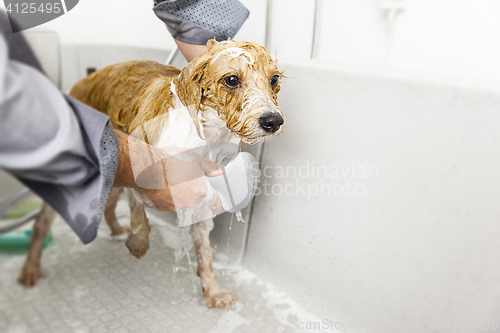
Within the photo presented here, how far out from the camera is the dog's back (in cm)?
91

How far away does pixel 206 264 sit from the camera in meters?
1.07

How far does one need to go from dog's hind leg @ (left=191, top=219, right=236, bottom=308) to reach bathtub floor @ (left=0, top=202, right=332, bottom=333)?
0.03m

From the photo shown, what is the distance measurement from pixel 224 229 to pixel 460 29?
98cm

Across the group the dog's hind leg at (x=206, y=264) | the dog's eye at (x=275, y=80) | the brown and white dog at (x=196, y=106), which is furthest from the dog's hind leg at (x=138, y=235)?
the dog's eye at (x=275, y=80)

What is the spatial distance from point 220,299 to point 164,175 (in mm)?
419

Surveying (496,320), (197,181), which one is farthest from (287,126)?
(496,320)

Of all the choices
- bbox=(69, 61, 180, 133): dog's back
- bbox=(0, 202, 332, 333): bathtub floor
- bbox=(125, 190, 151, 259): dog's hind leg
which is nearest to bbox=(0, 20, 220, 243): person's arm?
bbox=(0, 202, 332, 333): bathtub floor

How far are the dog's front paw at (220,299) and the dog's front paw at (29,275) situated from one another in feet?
1.56

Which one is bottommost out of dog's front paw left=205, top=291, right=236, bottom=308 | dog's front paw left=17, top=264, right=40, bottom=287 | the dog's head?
dog's front paw left=205, top=291, right=236, bottom=308

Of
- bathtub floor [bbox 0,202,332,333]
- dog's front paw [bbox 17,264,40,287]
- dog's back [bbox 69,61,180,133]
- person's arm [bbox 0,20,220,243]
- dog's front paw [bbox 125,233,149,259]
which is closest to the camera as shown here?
person's arm [bbox 0,20,220,243]

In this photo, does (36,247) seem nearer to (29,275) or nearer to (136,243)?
(29,275)

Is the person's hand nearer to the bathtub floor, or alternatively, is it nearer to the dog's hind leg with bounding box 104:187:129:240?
the bathtub floor

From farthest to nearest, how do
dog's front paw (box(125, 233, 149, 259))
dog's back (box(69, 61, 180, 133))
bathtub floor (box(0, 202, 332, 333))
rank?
dog's front paw (box(125, 233, 149, 259)), dog's back (box(69, 61, 180, 133)), bathtub floor (box(0, 202, 332, 333))

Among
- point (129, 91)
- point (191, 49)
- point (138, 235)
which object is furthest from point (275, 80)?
point (138, 235)
